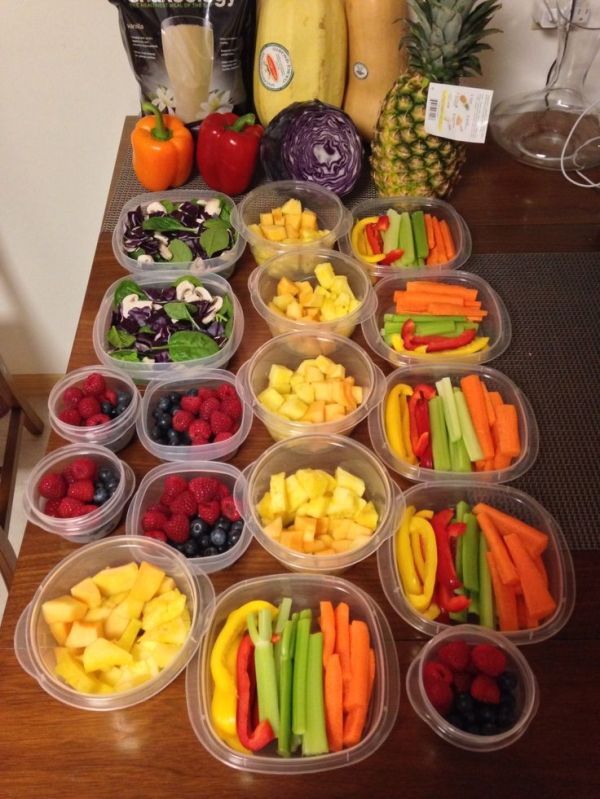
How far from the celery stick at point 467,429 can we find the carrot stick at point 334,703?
1.27 ft

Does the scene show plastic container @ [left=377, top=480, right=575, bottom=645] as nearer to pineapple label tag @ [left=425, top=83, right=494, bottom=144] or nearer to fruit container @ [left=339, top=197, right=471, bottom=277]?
fruit container @ [left=339, top=197, right=471, bottom=277]

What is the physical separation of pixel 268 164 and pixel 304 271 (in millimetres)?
285

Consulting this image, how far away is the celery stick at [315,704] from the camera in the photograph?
73 centimetres

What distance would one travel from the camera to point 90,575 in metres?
0.88

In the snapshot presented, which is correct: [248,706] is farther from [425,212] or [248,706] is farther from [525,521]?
[425,212]

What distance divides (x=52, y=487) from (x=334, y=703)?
1.63 ft

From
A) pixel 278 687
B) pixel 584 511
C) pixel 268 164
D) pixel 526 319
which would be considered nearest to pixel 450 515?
pixel 584 511

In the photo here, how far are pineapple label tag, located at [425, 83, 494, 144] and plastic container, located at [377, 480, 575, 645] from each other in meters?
0.72

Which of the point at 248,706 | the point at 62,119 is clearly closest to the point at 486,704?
the point at 248,706

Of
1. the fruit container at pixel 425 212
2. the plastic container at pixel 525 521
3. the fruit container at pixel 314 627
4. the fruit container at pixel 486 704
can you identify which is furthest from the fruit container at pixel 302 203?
Result: the fruit container at pixel 486 704

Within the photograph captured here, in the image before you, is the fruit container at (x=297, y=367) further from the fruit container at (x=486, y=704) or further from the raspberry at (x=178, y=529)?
the fruit container at (x=486, y=704)

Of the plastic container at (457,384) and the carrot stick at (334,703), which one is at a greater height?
the plastic container at (457,384)

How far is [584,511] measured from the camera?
948 mm

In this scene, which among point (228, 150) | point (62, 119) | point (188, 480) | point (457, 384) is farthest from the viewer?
point (62, 119)
